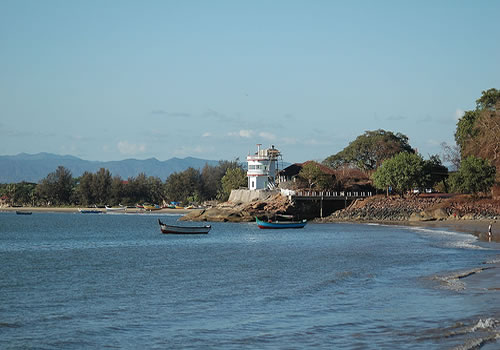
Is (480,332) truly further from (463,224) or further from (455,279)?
(463,224)

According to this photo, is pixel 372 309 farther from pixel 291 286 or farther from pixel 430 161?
pixel 430 161

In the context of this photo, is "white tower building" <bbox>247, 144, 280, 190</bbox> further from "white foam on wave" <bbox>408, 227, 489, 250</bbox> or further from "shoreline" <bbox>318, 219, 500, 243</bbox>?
"white foam on wave" <bbox>408, 227, 489, 250</bbox>

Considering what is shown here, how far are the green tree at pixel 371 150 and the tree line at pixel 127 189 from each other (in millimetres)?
36270

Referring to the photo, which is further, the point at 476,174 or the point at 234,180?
the point at 234,180

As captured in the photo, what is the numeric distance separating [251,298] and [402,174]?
71.6m

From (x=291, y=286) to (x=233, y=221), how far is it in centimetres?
6682

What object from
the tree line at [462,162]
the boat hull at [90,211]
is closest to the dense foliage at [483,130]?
the tree line at [462,162]

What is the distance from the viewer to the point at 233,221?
96.9 meters

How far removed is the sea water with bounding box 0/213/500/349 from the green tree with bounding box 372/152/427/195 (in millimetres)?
43814

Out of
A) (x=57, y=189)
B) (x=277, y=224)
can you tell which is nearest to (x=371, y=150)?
(x=277, y=224)

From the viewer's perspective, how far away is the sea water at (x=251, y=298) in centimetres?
1922

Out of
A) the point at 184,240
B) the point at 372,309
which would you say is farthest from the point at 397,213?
the point at 372,309

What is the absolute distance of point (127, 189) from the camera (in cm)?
17250

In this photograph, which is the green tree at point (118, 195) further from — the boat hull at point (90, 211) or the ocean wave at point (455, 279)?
the ocean wave at point (455, 279)
